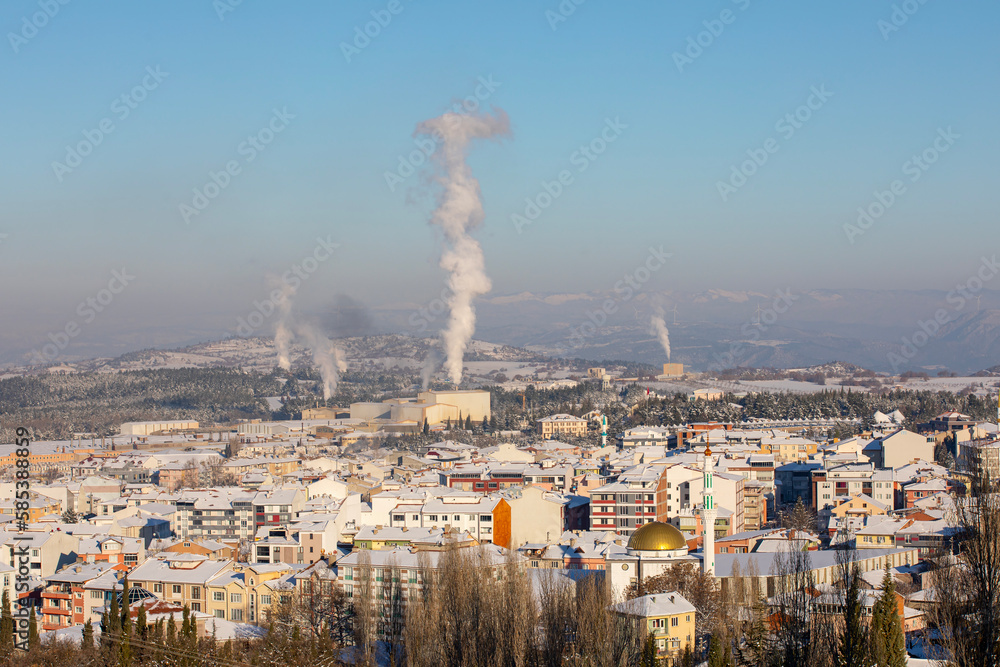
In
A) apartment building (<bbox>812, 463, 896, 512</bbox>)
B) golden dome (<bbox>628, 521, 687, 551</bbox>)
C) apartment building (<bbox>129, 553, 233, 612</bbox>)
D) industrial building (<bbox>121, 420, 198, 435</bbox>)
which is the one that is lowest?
apartment building (<bbox>129, 553, 233, 612</bbox>)

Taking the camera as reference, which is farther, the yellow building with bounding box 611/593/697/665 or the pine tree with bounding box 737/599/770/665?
the yellow building with bounding box 611/593/697/665

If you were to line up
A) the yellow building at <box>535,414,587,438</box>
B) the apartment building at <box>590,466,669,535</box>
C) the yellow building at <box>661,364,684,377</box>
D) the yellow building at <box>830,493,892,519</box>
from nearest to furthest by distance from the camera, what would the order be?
the apartment building at <box>590,466,669,535</box> < the yellow building at <box>830,493,892,519</box> < the yellow building at <box>535,414,587,438</box> < the yellow building at <box>661,364,684,377</box>

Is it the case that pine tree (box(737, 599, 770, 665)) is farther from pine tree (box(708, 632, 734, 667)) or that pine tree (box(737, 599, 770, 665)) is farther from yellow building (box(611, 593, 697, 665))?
yellow building (box(611, 593, 697, 665))

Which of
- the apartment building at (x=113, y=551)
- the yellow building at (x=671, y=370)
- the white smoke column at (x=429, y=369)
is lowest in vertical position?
the apartment building at (x=113, y=551)

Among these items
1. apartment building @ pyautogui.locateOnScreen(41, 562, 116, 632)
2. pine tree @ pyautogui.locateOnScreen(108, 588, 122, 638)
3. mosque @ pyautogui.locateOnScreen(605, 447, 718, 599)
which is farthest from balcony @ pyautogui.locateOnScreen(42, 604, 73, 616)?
mosque @ pyautogui.locateOnScreen(605, 447, 718, 599)

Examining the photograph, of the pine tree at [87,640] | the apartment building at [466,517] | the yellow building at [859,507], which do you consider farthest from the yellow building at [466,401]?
the pine tree at [87,640]

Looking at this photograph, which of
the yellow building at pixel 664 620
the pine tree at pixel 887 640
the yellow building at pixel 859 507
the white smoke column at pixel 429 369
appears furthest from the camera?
the white smoke column at pixel 429 369

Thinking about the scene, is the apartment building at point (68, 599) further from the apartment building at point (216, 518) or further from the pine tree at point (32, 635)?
the apartment building at point (216, 518)

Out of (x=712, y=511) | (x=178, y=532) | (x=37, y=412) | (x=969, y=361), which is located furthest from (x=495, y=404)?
→ (x=969, y=361)
